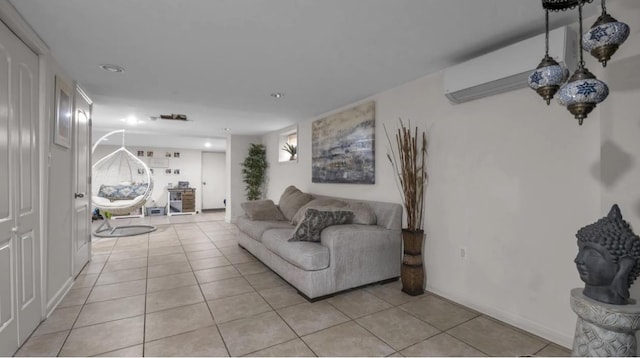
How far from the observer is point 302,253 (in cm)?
265

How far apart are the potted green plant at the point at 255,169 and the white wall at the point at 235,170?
0.57 feet

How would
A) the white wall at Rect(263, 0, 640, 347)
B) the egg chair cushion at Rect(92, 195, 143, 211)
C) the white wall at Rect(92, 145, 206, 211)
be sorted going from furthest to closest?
1. the white wall at Rect(92, 145, 206, 211)
2. the egg chair cushion at Rect(92, 195, 143, 211)
3. the white wall at Rect(263, 0, 640, 347)

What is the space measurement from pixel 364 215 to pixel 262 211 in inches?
69.4

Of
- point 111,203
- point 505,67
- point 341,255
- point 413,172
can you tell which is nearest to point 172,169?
point 111,203

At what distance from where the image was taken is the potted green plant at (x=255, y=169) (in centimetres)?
659

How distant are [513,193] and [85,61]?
3790mm

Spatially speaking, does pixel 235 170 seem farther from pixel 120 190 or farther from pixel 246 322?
pixel 246 322

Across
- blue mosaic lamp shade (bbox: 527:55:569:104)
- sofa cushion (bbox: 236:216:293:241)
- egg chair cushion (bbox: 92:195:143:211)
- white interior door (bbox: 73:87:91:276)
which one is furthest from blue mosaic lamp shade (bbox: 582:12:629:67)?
egg chair cushion (bbox: 92:195:143:211)

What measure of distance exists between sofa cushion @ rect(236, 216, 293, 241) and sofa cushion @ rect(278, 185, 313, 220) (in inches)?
8.3

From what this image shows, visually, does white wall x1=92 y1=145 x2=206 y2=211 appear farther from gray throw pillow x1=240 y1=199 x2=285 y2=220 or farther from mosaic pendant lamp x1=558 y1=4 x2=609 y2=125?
mosaic pendant lamp x1=558 y1=4 x2=609 y2=125

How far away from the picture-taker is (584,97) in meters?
1.18

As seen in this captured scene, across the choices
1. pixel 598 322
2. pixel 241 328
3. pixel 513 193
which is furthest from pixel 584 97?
pixel 241 328

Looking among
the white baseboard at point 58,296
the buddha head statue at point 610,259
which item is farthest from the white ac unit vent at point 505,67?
the white baseboard at point 58,296

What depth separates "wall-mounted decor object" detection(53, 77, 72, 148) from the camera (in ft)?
8.06
